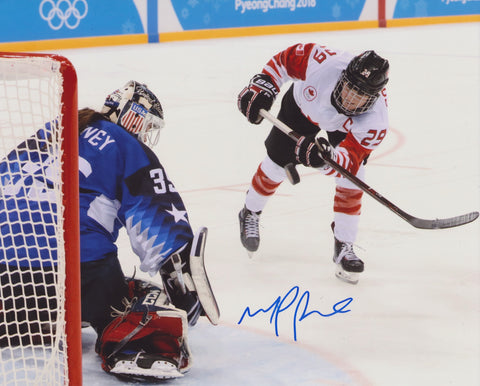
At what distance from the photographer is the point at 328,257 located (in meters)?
3.14

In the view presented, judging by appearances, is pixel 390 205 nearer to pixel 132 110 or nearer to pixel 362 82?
pixel 362 82

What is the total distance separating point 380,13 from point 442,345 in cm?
937

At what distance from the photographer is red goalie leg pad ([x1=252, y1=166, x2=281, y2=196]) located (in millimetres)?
3204

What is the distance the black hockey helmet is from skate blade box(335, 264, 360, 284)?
1.71 feet

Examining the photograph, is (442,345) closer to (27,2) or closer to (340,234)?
(340,234)

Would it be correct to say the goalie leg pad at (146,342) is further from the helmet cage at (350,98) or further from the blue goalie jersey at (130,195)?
the helmet cage at (350,98)

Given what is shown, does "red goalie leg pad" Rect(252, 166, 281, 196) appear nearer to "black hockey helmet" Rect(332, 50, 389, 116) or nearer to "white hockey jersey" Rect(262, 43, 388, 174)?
"white hockey jersey" Rect(262, 43, 388, 174)

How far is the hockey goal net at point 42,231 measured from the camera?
162cm

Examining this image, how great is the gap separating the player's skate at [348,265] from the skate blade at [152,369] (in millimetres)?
972
